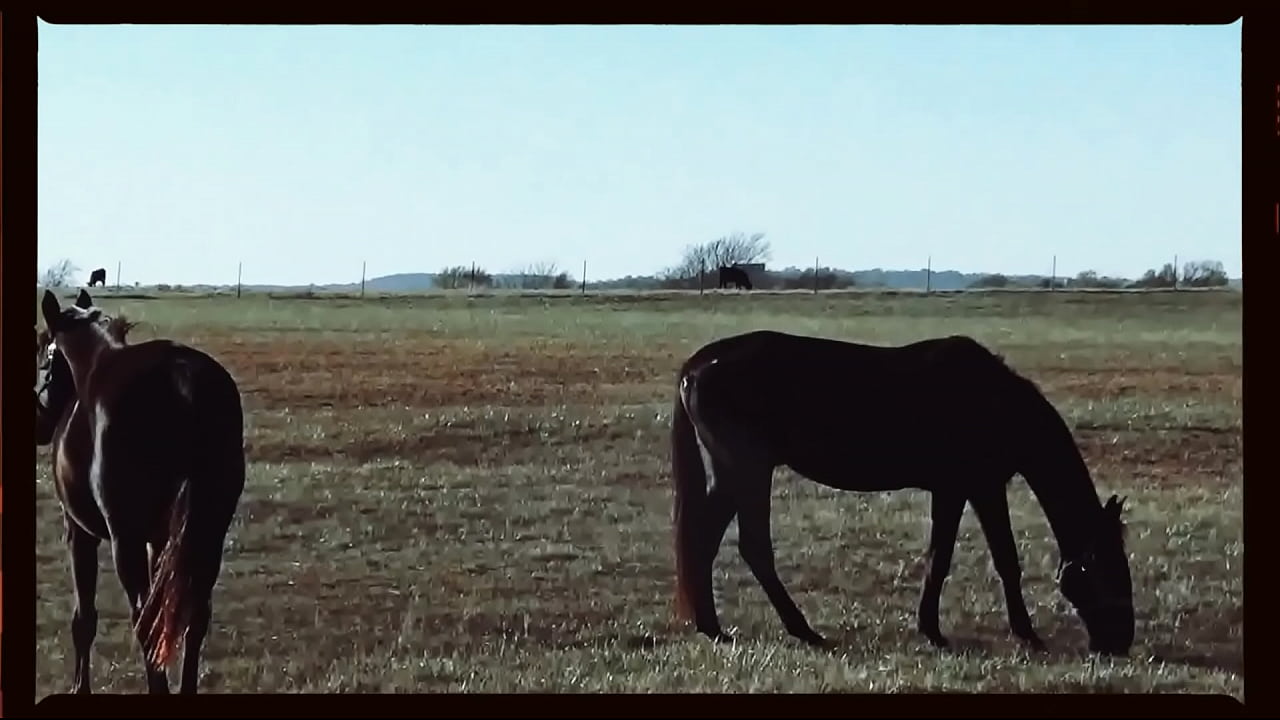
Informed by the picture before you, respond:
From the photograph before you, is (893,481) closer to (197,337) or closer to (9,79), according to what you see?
(197,337)

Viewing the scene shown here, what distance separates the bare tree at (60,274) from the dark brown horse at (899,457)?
109 cm

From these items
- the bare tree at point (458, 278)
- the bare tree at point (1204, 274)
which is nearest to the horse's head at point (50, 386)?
the bare tree at point (458, 278)

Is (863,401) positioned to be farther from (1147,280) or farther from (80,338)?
(80,338)

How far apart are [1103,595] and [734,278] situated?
33.0 inches

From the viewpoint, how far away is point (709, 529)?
2.12m

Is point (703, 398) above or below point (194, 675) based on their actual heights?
above

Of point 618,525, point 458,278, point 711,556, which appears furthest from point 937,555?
point 458,278

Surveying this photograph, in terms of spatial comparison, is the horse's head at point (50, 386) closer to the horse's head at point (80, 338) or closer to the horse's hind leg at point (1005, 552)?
the horse's head at point (80, 338)

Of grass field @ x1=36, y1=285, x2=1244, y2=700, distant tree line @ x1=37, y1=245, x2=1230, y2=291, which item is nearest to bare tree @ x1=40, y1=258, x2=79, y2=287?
distant tree line @ x1=37, y1=245, x2=1230, y2=291

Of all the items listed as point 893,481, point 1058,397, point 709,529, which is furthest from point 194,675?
point 1058,397

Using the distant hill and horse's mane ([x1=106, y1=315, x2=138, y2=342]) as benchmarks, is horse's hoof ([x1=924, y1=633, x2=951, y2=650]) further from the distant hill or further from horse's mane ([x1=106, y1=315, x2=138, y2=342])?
horse's mane ([x1=106, y1=315, x2=138, y2=342])

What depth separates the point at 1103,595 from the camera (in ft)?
6.91
